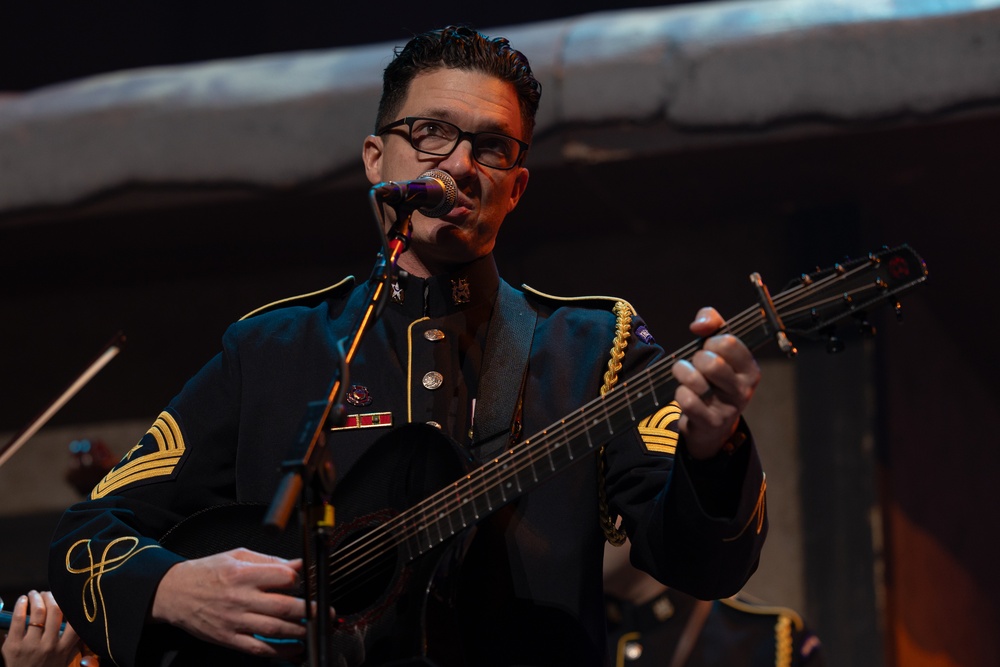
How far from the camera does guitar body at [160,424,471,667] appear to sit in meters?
1.89

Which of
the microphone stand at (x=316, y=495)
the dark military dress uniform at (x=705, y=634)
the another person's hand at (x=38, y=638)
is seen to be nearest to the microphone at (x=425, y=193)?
the microphone stand at (x=316, y=495)

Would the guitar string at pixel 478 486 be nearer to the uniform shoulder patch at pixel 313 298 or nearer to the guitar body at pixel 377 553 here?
the guitar body at pixel 377 553

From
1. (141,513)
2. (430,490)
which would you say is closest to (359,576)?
(430,490)

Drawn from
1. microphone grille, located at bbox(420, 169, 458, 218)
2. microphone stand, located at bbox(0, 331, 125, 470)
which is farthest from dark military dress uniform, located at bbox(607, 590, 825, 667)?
microphone grille, located at bbox(420, 169, 458, 218)

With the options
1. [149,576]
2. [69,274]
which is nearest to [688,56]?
[149,576]

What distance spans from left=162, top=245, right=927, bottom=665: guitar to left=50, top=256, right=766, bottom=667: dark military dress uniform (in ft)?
0.06

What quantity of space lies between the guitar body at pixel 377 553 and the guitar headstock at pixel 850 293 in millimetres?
607

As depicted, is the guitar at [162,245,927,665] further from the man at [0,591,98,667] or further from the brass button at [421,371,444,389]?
the man at [0,591,98,667]

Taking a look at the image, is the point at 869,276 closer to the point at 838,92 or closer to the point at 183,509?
the point at 183,509

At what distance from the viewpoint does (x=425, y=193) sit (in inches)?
81.0

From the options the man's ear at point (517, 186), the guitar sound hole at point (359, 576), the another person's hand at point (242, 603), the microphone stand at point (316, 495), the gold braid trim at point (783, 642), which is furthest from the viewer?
the gold braid trim at point (783, 642)

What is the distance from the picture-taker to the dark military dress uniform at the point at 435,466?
191 cm

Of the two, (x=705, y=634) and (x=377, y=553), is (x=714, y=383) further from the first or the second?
(x=705, y=634)

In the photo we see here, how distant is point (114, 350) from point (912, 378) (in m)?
3.55
